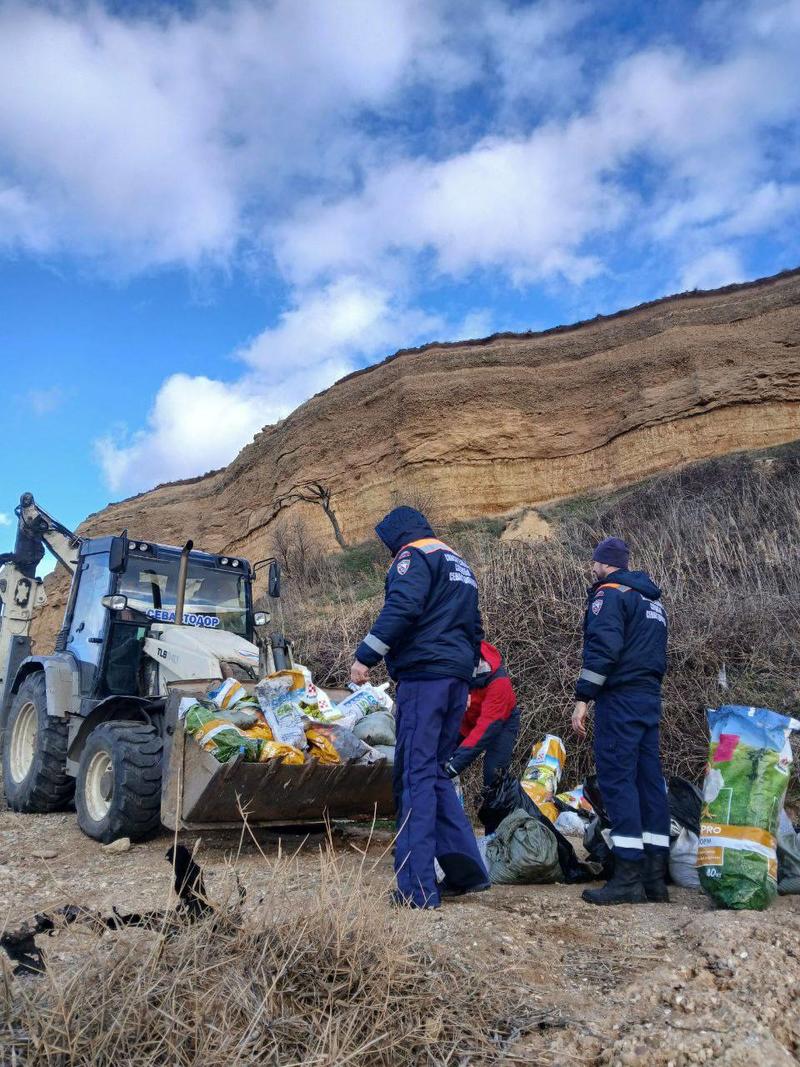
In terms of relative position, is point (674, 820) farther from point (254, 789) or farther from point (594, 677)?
point (254, 789)

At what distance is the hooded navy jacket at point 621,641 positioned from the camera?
14.3 ft

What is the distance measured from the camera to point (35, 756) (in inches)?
258

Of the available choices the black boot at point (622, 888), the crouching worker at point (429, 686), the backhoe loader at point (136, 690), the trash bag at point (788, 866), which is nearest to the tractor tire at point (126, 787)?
the backhoe loader at point (136, 690)

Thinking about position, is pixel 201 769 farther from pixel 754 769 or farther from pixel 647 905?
pixel 754 769

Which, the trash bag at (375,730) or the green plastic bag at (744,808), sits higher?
the trash bag at (375,730)

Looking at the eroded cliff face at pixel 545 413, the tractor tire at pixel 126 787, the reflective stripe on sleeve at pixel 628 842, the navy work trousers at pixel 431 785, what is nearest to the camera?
the navy work trousers at pixel 431 785

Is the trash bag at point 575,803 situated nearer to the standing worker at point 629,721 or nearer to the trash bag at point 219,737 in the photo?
the standing worker at point 629,721

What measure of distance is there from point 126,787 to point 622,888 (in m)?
3.03

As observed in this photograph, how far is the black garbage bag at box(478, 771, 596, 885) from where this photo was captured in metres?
4.55

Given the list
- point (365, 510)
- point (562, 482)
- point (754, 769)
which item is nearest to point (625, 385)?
point (562, 482)

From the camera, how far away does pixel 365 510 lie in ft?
86.2

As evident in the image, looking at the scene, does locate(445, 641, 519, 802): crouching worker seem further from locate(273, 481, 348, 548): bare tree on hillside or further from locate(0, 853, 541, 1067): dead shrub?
locate(273, 481, 348, 548): bare tree on hillside

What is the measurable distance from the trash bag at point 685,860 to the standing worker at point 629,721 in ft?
0.31

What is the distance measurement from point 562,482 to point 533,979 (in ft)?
74.7
